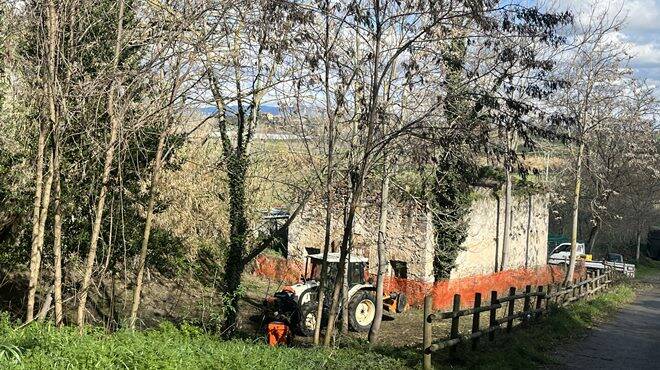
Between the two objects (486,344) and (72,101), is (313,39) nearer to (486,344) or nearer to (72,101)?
(72,101)

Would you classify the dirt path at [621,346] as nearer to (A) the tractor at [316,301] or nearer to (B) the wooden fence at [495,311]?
(B) the wooden fence at [495,311]

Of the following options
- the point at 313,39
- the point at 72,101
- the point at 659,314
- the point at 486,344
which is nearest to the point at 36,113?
the point at 72,101

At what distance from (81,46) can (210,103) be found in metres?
2.61

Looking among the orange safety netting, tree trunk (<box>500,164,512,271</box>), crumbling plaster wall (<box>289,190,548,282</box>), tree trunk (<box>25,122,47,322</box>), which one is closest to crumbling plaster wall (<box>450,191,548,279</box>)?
crumbling plaster wall (<box>289,190,548,282</box>)

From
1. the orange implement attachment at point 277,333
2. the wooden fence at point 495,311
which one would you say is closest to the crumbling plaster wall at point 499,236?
the wooden fence at point 495,311

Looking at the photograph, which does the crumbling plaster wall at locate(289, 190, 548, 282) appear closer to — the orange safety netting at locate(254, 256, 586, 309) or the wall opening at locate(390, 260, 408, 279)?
the wall opening at locate(390, 260, 408, 279)

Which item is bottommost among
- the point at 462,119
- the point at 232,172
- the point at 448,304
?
the point at 448,304

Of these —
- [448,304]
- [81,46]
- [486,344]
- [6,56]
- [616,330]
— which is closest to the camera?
[6,56]

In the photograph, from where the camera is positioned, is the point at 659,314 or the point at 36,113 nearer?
the point at 36,113

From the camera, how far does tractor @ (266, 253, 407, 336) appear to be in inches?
789

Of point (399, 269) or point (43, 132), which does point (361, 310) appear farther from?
point (43, 132)

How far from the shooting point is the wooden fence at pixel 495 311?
12648mm

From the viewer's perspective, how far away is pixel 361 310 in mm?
22906

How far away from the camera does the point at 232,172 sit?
1659cm
